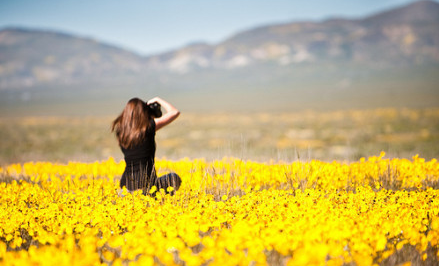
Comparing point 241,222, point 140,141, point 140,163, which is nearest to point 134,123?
point 140,141

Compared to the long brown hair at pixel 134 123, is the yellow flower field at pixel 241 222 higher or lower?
lower

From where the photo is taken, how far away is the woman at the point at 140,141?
520 centimetres

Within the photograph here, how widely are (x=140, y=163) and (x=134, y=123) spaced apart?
0.52 m

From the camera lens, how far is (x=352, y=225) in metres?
3.60

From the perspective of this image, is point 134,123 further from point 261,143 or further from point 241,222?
point 261,143

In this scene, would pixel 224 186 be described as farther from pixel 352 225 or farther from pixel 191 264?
pixel 191 264

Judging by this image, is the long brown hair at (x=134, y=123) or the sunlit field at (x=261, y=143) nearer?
the long brown hair at (x=134, y=123)

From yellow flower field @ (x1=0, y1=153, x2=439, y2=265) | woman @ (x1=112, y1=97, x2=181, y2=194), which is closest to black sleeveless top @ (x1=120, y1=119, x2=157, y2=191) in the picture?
woman @ (x1=112, y1=97, x2=181, y2=194)

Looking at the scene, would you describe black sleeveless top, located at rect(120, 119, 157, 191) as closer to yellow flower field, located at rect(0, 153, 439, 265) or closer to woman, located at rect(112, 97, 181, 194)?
woman, located at rect(112, 97, 181, 194)

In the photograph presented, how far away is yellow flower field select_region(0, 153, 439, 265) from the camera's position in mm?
3055

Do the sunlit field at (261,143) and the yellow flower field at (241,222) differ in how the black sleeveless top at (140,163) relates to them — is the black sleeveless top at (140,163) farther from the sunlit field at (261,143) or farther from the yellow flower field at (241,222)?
the sunlit field at (261,143)

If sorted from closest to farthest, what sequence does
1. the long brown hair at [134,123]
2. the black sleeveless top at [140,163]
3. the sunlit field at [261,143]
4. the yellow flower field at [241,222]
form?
the yellow flower field at [241,222] < the long brown hair at [134,123] < the black sleeveless top at [140,163] < the sunlit field at [261,143]

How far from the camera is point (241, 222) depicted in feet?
12.1

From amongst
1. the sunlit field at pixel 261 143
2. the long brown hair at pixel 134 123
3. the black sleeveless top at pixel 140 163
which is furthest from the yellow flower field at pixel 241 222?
the sunlit field at pixel 261 143
